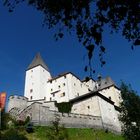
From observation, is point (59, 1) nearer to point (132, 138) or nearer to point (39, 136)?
point (132, 138)

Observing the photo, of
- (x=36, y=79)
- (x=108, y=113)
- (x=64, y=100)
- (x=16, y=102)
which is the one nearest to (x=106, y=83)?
(x=64, y=100)

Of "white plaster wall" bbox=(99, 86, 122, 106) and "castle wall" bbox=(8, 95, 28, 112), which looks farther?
"white plaster wall" bbox=(99, 86, 122, 106)

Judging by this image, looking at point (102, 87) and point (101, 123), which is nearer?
point (101, 123)

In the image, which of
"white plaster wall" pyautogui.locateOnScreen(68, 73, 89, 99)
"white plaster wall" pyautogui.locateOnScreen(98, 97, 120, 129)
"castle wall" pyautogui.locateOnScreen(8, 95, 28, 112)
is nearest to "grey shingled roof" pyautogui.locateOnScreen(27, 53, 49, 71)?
"white plaster wall" pyautogui.locateOnScreen(68, 73, 89, 99)

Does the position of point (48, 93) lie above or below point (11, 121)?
above

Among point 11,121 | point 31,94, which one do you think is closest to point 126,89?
point 11,121

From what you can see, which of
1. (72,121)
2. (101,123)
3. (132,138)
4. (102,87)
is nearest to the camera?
(132,138)

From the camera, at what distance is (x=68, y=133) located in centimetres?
4584

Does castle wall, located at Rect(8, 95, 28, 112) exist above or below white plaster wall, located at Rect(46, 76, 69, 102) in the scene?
below

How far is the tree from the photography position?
3450 cm

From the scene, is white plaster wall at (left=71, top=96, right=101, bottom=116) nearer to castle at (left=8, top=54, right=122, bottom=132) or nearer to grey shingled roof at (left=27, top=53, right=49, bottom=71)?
castle at (left=8, top=54, right=122, bottom=132)

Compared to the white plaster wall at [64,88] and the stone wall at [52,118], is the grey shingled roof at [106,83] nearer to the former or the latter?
the white plaster wall at [64,88]

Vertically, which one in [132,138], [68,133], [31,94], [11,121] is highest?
[31,94]

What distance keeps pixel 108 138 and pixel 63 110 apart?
1569 centimetres
